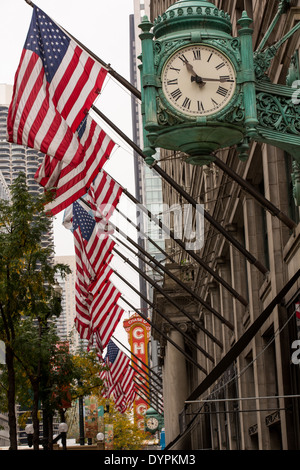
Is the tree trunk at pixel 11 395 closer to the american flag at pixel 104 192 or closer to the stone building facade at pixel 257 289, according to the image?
the stone building facade at pixel 257 289

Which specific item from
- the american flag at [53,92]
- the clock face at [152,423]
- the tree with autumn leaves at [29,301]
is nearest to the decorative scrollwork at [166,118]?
the american flag at [53,92]

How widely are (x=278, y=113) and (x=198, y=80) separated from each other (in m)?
0.91

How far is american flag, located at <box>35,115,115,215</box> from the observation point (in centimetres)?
1933

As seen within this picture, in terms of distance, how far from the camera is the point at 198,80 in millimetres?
8578

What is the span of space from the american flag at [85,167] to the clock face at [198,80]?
33.8ft

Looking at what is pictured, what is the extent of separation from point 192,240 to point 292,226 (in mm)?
20151

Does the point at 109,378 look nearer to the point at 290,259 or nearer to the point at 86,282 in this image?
the point at 86,282

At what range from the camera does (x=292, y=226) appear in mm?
16688

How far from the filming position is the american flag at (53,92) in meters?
15.9

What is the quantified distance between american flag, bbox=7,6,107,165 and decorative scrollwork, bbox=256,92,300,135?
7.28 meters

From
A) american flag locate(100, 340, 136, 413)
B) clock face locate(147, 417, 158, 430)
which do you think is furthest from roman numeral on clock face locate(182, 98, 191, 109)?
clock face locate(147, 417, 158, 430)

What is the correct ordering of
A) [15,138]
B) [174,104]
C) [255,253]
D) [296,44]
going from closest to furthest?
[174,104], [296,44], [15,138], [255,253]

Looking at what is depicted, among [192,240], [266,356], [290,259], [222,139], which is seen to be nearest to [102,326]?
[192,240]

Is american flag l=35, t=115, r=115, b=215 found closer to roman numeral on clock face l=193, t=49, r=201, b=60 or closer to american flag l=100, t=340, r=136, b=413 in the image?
roman numeral on clock face l=193, t=49, r=201, b=60
